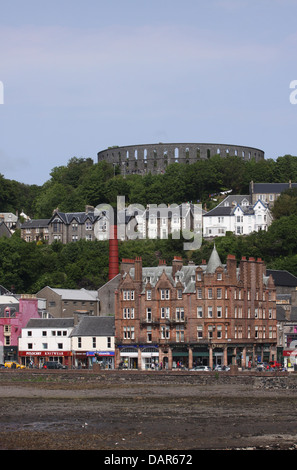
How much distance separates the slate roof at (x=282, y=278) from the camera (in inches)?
5177

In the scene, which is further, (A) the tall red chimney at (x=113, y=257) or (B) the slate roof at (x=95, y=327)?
(A) the tall red chimney at (x=113, y=257)

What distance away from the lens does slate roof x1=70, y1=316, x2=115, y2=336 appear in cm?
10831

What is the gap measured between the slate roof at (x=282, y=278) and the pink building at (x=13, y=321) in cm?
3457

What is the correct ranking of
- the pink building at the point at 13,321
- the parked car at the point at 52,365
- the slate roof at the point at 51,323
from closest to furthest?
1. the parked car at the point at 52,365
2. the slate roof at the point at 51,323
3. the pink building at the point at 13,321

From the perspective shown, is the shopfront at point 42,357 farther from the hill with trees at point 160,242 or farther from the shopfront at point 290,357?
the hill with trees at point 160,242

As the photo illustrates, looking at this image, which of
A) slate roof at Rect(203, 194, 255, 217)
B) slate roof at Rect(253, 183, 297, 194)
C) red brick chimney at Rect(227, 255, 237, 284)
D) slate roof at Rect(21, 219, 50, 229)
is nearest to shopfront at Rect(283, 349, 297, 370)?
red brick chimney at Rect(227, 255, 237, 284)

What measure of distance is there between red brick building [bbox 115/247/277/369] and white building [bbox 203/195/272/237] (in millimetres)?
58660

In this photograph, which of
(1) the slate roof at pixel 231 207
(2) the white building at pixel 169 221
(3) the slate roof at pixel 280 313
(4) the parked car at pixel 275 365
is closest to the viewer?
(4) the parked car at pixel 275 365

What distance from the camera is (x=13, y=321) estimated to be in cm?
11525

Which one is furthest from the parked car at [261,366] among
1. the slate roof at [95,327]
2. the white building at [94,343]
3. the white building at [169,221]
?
the white building at [169,221]

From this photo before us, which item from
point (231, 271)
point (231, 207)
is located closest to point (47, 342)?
point (231, 271)

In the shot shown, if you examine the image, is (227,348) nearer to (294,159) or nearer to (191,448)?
(191,448)

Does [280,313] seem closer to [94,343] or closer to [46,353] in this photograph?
[94,343]
